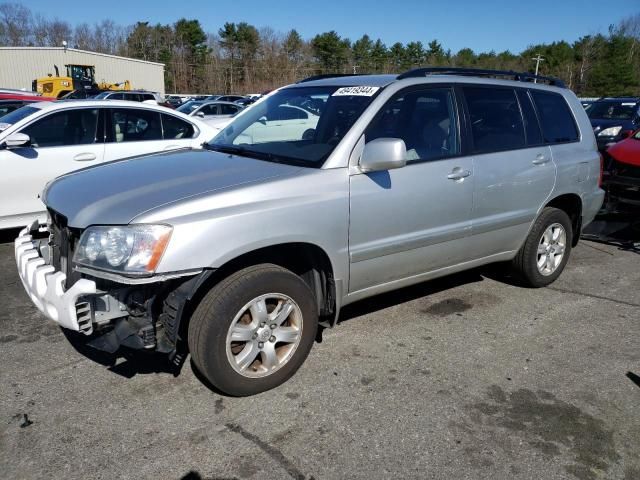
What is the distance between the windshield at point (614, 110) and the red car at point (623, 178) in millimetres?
8349

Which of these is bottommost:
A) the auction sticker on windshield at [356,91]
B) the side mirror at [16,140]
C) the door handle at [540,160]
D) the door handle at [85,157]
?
the door handle at [85,157]

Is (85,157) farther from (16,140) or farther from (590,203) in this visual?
(590,203)

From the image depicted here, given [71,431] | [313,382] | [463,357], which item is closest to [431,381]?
[463,357]

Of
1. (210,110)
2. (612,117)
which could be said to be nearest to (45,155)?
(612,117)

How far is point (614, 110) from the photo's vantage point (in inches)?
568

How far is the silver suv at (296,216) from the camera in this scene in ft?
9.13

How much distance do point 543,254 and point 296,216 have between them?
2825mm

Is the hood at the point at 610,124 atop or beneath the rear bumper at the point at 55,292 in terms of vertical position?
atop

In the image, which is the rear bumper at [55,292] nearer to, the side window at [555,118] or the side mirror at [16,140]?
the side mirror at [16,140]

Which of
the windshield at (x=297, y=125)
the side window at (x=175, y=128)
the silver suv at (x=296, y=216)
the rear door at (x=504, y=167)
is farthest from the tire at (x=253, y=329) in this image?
the side window at (x=175, y=128)

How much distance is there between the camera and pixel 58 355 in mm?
3578

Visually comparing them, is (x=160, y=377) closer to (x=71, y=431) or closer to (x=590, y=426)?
(x=71, y=431)

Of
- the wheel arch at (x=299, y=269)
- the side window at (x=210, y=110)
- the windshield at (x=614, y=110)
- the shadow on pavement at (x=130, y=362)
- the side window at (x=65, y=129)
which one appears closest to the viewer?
the wheel arch at (x=299, y=269)

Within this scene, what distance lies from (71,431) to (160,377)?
639mm
